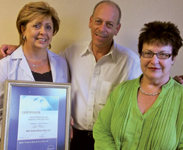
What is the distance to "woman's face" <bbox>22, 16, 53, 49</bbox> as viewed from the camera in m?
1.38

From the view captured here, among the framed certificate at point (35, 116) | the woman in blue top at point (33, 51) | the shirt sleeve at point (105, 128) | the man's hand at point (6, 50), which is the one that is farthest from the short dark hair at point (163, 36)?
the man's hand at point (6, 50)

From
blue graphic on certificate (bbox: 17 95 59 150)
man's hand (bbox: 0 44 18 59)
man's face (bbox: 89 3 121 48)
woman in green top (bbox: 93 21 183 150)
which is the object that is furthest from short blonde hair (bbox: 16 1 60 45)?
woman in green top (bbox: 93 21 183 150)

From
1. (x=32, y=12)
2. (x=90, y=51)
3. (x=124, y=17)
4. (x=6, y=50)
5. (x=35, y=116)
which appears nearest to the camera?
(x=35, y=116)

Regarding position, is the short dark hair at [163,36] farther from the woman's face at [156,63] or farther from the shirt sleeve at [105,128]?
the shirt sleeve at [105,128]

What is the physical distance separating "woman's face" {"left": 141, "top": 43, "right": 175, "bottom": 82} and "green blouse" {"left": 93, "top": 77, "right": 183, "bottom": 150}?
9 centimetres

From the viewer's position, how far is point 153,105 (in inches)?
44.6

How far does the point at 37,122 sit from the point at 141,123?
624 mm

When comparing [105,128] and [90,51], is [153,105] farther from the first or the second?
[90,51]

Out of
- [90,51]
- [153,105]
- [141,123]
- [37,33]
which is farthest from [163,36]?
[37,33]

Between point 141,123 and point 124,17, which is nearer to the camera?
point 141,123

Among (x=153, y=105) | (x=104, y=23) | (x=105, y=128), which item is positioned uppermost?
(x=104, y=23)

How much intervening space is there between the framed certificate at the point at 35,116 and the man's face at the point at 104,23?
0.47 metres

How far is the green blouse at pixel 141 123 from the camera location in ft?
3.52

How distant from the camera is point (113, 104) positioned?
1.28m
